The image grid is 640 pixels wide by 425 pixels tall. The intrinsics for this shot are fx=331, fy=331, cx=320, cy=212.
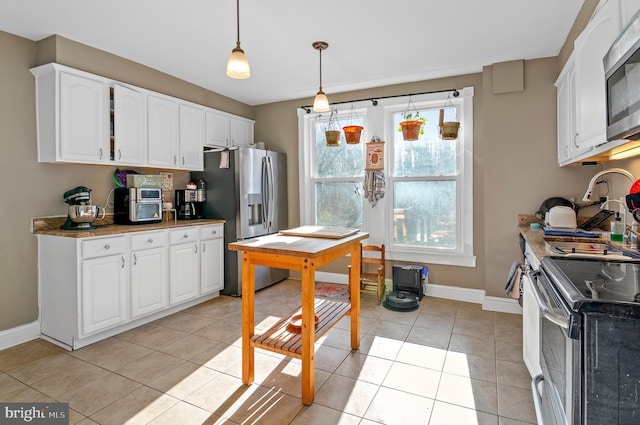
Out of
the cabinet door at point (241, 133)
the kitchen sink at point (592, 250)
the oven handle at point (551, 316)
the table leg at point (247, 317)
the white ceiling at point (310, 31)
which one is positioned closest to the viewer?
the oven handle at point (551, 316)

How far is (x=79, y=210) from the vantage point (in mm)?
2883

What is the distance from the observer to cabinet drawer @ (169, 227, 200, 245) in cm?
347

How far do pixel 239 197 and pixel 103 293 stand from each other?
5.58 ft

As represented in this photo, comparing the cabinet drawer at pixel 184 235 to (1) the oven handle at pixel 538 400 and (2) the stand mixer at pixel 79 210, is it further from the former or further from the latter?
(1) the oven handle at pixel 538 400

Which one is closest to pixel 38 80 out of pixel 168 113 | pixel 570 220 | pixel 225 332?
pixel 168 113

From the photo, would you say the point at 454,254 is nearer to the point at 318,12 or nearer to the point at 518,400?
the point at 518,400

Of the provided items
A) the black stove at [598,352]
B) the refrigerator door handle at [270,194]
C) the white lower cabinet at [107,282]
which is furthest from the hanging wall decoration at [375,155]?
the black stove at [598,352]

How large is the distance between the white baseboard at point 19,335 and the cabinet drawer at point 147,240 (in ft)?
3.49

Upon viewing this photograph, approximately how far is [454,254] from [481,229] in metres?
0.42

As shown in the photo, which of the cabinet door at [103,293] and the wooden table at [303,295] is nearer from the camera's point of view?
the wooden table at [303,295]

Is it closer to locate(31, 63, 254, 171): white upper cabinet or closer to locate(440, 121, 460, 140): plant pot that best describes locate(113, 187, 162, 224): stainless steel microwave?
locate(31, 63, 254, 171): white upper cabinet

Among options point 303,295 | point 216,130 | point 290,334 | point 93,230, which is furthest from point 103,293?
point 216,130

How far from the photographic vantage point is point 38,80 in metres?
2.92

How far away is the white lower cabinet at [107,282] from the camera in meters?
2.72
